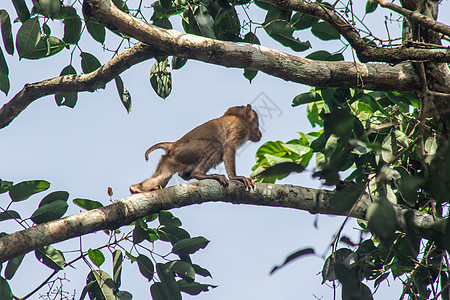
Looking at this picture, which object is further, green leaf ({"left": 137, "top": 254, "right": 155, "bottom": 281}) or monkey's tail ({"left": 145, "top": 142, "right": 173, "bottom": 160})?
monkey's tail ({"left": 145, "top": 142, "right": 173, "bottom": 160})

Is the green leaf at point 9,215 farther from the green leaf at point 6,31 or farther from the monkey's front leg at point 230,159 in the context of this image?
the monkey's front leg at point 230,159

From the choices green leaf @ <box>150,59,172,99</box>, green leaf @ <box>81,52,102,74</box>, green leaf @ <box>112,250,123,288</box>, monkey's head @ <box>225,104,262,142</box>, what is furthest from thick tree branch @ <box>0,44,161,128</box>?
monkey's head @ <box>225,104,262,142</box>

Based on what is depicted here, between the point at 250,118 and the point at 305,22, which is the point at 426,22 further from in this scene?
the point at 250,118

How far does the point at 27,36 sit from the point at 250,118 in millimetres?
4273

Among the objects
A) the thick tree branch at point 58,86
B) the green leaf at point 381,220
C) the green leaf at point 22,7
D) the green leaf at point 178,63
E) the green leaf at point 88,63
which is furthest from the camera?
the green leaf at point 178,63

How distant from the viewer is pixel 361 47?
3.91m

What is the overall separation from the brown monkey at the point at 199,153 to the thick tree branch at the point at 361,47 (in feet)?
Result: 7.74

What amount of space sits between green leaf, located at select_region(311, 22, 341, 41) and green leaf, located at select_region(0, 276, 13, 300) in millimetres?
3550

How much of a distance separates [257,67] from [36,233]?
91.4 inches

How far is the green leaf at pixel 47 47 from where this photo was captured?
15.7ft

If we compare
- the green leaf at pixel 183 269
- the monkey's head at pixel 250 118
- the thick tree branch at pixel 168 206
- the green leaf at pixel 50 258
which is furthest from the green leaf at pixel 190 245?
the monkey's head at pixel 250 118

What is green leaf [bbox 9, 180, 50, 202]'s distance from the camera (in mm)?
4207

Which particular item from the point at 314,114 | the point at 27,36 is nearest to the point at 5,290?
the point at 27,36

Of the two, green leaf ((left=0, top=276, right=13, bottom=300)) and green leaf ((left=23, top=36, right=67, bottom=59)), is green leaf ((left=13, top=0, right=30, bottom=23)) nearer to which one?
green leaf ((left=23, top=36, right=67, bottom=59))
